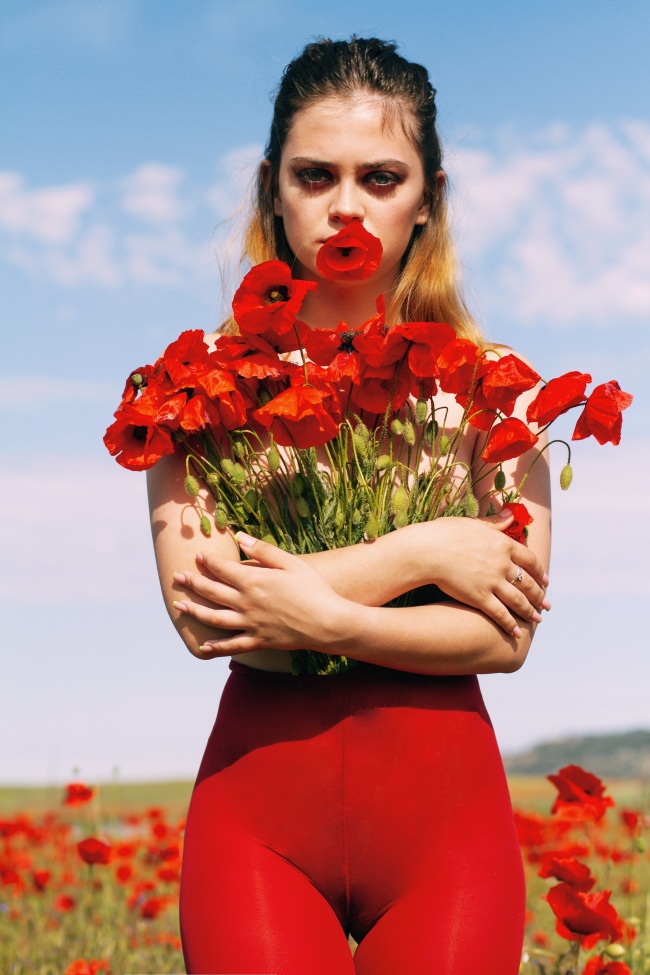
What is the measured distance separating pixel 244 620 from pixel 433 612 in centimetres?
38

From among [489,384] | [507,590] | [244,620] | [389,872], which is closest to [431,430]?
[489,384]

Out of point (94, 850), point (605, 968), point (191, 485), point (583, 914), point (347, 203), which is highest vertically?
point (347, 203)

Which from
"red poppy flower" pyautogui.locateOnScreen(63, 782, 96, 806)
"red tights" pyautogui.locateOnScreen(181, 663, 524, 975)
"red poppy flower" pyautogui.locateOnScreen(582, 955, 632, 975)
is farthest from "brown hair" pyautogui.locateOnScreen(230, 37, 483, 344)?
"red poppy flower" pyautogui.locateOnScreen(63, 782, 96, 806)

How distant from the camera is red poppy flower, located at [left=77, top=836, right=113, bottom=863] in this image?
4.06 m

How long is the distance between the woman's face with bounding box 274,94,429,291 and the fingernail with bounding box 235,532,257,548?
0.76m

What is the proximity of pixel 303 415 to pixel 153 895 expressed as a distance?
11.0ft

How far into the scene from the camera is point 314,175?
8.89 ft

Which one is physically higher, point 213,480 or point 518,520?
point 213,480

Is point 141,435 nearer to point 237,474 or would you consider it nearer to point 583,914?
point 237,474

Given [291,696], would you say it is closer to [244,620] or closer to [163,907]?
[244,620]

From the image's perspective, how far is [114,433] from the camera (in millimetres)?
2459

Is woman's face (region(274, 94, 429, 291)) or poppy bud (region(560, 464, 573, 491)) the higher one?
woman's face (region(274, 94, 429, 291))

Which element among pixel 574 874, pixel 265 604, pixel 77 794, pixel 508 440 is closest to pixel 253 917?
pixel 265 604

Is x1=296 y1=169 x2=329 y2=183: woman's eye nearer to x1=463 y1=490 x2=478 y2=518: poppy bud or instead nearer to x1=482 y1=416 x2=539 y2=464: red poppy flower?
x1=482 y1=416 x2=539 y2=464: red poppy flower
